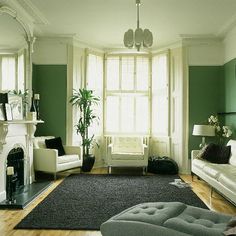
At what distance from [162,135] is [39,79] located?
3.16m

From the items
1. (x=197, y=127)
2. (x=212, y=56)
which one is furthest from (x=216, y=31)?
(x=197, y=127)

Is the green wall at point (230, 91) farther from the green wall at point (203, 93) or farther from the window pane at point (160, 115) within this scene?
the window pane at point (160, 115)

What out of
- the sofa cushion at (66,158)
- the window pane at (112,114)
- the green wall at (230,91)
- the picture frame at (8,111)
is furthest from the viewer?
the window pane at (112,114)

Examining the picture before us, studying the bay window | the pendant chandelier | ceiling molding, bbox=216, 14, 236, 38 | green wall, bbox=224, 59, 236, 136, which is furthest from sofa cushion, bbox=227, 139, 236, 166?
the bay window

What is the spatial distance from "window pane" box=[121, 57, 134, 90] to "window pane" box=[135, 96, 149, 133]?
0.41 m

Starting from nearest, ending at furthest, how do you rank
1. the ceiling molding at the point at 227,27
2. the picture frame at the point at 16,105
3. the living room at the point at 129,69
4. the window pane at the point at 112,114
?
1. the picture frame at the point at 16,105
2. the living room at the point at 129,69
3. the ceiling molding at the point at 227,27
4. the window pane at the point at 112,114

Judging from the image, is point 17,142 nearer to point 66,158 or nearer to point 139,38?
point 66,158

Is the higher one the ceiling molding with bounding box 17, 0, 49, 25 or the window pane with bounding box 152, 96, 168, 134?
the ceiling molding with bounding box 17, 0, 49, 25

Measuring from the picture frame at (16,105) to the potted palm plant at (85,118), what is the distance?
5.69 ft

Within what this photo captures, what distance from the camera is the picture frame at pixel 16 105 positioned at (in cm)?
461

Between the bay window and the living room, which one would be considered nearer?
the living room

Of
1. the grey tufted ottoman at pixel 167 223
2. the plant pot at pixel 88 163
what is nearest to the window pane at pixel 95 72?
the plant pot at pixel 88 163

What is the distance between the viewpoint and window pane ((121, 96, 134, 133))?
7.43 m

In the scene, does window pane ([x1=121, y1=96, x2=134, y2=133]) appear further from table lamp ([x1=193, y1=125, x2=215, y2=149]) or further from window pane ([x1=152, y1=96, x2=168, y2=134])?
table lamp ([x1=193, y1=125, x2=215, y2=149])
